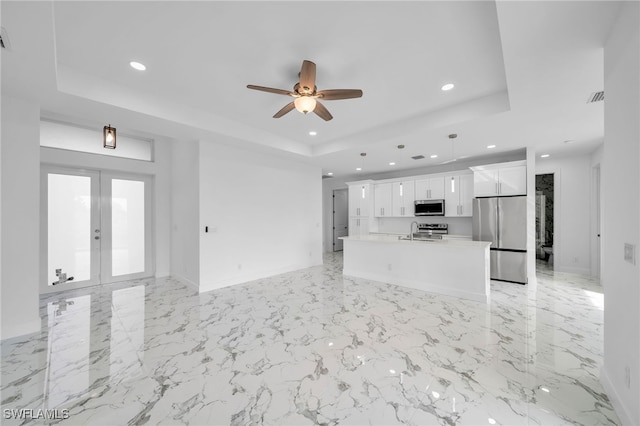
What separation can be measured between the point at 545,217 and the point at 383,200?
459cm

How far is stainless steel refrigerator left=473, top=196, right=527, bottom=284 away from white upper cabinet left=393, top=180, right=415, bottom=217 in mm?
1669

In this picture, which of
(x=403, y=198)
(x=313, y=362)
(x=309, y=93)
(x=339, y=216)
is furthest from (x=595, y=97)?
(x=339, y=216)

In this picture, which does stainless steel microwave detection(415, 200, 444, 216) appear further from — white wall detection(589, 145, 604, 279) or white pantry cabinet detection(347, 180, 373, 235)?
white wall detection(589, 145, 604, 279)

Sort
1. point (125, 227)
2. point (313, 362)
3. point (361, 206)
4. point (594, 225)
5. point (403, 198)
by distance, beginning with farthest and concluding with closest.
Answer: point (361, 206)
point (403, 198)
point (594, 225)
point (125, 227)
point (313, 362)

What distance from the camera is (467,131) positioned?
3902 millimetres

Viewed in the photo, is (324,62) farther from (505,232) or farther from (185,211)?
(505,232)

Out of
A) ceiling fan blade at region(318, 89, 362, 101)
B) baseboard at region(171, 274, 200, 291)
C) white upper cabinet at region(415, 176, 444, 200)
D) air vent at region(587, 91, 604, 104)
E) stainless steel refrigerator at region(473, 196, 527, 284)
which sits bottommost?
baseboard at region(171, 274, 200, 291)

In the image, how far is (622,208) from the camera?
5.29ft

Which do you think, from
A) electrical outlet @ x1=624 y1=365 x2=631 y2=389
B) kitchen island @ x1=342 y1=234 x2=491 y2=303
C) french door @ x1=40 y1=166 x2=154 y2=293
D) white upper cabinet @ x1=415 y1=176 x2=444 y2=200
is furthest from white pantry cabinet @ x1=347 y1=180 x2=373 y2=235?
electrical outlet @ x1=624 y1=365 x2=631 y2=389

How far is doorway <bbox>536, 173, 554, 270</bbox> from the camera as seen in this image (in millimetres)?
6930

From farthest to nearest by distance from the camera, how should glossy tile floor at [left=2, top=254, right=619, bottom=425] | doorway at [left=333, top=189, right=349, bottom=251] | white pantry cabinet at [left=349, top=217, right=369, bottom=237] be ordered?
doorway at [left=333, top=189, right=349, bottom=251]
white pantry cabinet at [left=349, top=217, right=369, bottom=237]
glossy tile floor at [left=2, top=254, right=619, bottom=425]

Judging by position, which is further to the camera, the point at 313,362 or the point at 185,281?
the point at 185,281

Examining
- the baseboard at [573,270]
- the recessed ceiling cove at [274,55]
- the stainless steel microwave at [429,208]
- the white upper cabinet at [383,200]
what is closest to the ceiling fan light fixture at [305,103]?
the recessed ceiling cove at [274,55]

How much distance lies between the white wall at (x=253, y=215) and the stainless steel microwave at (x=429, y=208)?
8.80 ft
